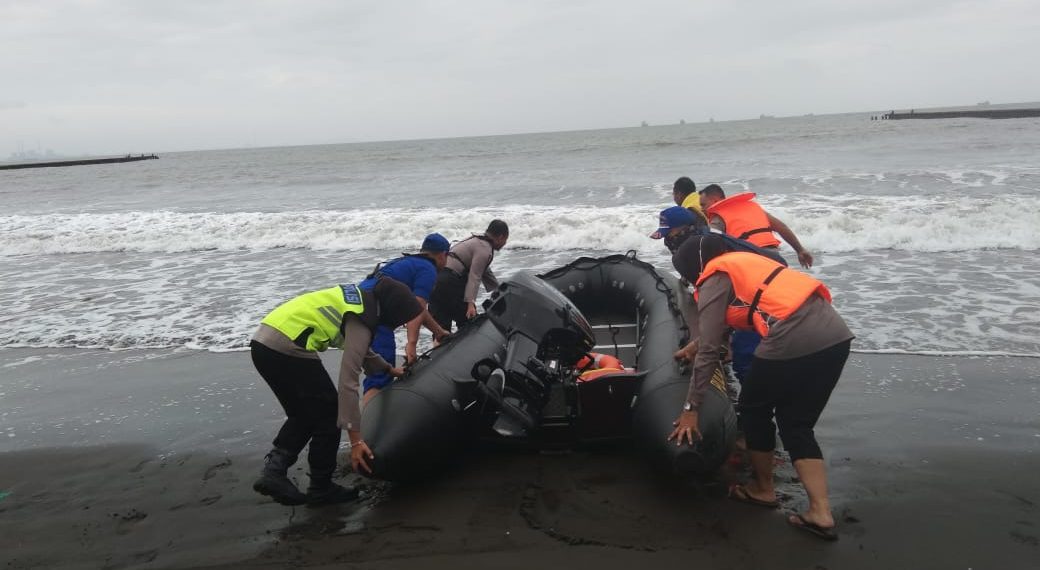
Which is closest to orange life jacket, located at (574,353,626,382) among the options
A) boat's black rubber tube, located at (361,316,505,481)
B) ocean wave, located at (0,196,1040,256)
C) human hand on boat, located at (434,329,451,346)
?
boat's black rubber tube, located at (361,316,505,481)

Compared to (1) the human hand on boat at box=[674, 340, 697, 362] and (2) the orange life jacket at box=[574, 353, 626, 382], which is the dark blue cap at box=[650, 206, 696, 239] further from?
(2) the orange life jacket at box=[574, 353, 626, 382]

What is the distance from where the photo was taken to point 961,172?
1655 centimetres

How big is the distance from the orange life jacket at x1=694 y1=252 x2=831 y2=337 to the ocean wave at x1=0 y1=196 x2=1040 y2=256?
→ 26.1 feet

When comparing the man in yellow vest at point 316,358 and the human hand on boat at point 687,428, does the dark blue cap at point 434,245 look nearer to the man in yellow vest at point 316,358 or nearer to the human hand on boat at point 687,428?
the man in yellow vest at point 316,358

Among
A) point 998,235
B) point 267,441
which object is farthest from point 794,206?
→ point 267,441

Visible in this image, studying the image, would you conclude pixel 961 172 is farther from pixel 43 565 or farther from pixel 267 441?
pixel 43 565

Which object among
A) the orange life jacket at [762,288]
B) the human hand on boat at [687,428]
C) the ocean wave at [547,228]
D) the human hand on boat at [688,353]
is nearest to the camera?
the orange life jacket at [762,288]

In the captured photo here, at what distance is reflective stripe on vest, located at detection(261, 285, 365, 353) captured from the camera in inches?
120

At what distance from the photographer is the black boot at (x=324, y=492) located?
331 cm

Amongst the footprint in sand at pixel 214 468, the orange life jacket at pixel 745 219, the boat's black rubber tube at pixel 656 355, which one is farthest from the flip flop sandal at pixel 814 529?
the footprint in sand at pixel 214 468

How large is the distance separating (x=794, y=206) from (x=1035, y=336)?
26.6 feet

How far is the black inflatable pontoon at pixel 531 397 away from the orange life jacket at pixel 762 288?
587mm

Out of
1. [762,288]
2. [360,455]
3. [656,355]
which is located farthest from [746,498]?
[360,455]

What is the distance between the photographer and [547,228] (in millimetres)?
12391
